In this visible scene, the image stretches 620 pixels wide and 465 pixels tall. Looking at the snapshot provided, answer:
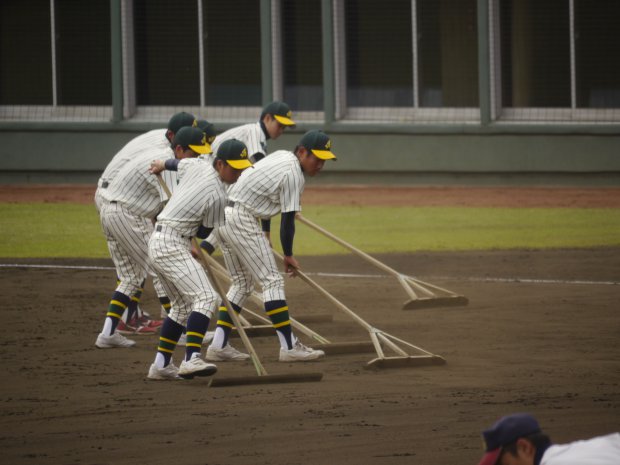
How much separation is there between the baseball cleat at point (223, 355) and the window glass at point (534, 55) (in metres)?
14.2

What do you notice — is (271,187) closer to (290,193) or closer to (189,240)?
(290,193)

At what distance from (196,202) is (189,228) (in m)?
0.23

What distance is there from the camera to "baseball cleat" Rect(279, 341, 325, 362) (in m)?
9.46

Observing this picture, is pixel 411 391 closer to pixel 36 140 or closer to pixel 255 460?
pixel 255 460

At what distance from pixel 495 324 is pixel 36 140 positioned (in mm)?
14808

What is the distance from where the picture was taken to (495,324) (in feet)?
35.8

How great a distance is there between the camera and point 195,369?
8648 millimetres

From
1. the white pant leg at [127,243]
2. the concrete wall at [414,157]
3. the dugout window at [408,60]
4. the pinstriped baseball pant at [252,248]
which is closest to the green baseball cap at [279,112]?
the white pant leg at [127,243]

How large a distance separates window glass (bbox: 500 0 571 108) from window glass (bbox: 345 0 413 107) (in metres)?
1.89

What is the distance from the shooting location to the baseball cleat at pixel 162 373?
28.7 feet

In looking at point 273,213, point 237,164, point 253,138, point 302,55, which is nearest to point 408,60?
point 302,55

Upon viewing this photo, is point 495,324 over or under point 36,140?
under

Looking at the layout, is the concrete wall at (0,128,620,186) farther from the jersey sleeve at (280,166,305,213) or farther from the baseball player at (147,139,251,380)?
the baseball player at (147,139,251,380)

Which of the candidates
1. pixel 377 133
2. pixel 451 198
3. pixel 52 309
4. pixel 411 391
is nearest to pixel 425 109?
pixel 377 133
